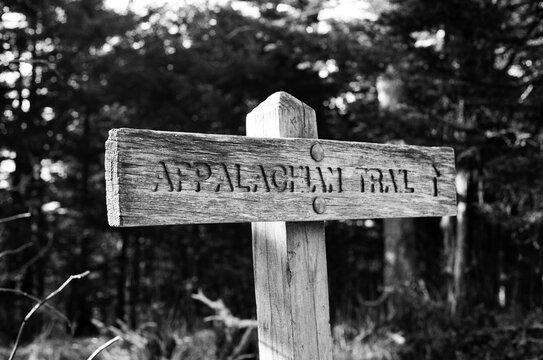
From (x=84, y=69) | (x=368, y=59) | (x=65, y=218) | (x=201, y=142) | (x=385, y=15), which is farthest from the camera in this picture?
(x=65, y=218)

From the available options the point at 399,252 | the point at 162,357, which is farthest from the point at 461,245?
the point at 162,357

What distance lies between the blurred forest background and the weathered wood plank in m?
2.60

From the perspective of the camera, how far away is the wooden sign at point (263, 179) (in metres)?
1.66

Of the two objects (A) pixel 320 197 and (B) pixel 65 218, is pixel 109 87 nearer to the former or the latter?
(B) pixel 65 218

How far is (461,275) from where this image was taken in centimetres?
599

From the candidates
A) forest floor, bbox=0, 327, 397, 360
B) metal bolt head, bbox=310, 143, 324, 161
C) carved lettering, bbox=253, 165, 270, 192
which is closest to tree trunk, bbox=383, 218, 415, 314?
forest floor, bbox=0, 327, 397, 360

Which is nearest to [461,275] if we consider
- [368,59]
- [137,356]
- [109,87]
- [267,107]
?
[368,59]

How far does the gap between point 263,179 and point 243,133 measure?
684 cm

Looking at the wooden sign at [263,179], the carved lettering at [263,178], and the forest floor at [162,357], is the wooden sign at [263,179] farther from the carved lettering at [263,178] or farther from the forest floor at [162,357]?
the forest floor at [162,357]

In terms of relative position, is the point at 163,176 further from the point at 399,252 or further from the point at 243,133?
the point at 243,133

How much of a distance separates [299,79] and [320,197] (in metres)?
6.92

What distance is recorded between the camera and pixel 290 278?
2.01 metres

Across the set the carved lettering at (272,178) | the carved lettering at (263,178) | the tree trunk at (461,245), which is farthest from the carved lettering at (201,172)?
the tree trunk at (461,245)

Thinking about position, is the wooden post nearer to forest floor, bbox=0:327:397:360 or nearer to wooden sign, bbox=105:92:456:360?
wooden sign, bbox=105:92:456:360
